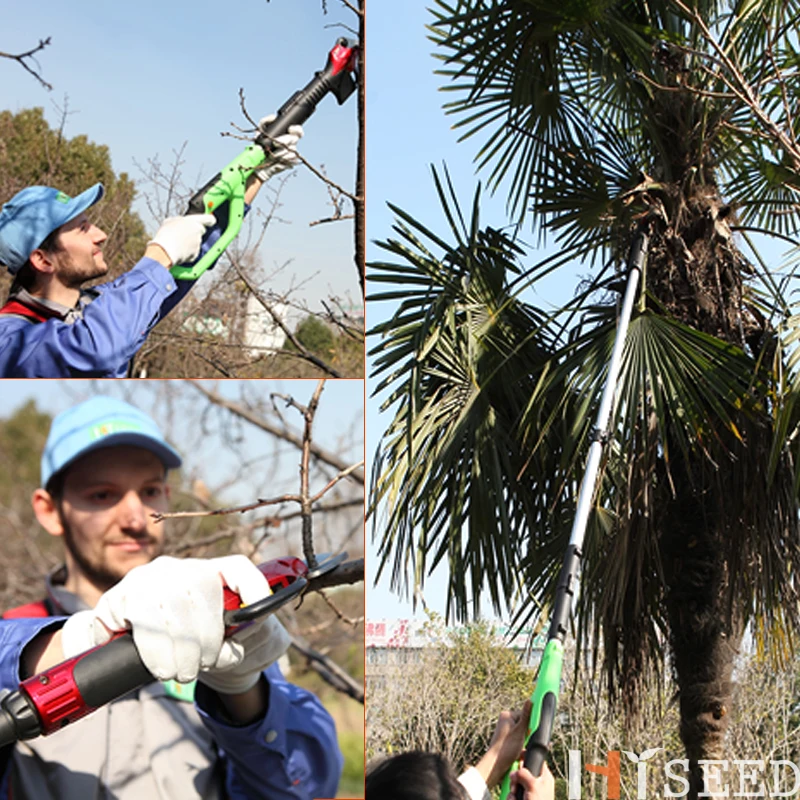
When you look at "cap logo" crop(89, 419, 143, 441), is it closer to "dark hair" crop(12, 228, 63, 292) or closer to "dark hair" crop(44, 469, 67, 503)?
"dark hair" crop(44, 469, 67, 503)

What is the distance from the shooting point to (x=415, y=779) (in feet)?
3.84

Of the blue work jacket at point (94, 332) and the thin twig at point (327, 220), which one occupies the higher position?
the thin twig at point (327, 220)

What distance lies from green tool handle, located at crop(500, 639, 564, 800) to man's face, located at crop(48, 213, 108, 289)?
125 cm

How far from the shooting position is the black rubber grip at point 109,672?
1.80 m

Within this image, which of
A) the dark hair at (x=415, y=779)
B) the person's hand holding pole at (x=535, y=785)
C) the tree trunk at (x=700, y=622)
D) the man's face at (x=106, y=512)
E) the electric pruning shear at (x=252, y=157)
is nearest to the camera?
the dark hair at (x=415, y=779)

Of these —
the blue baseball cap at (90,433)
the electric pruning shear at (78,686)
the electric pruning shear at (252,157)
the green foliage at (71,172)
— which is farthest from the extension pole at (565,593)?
the green foliage at (71,172)

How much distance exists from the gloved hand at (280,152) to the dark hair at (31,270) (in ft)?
1.74

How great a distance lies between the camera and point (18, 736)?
177 centimetres

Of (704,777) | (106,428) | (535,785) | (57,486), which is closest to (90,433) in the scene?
(106,428)

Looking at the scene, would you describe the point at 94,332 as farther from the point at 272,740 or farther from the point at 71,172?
the point at 272,740

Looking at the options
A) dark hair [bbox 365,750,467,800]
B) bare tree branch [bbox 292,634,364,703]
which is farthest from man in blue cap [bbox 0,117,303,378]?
dark hair [bbox 365,750,467,800]

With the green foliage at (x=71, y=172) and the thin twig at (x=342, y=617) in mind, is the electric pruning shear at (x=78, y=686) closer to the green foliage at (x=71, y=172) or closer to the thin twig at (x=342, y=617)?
the thin twig at (x=342, y=617)

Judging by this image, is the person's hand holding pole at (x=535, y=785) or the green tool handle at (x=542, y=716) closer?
the person's hand holding pole at (x=535, y=785)

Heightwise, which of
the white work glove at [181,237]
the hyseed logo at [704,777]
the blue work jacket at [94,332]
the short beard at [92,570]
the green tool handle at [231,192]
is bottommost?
the hyseed logo at [704,777]
